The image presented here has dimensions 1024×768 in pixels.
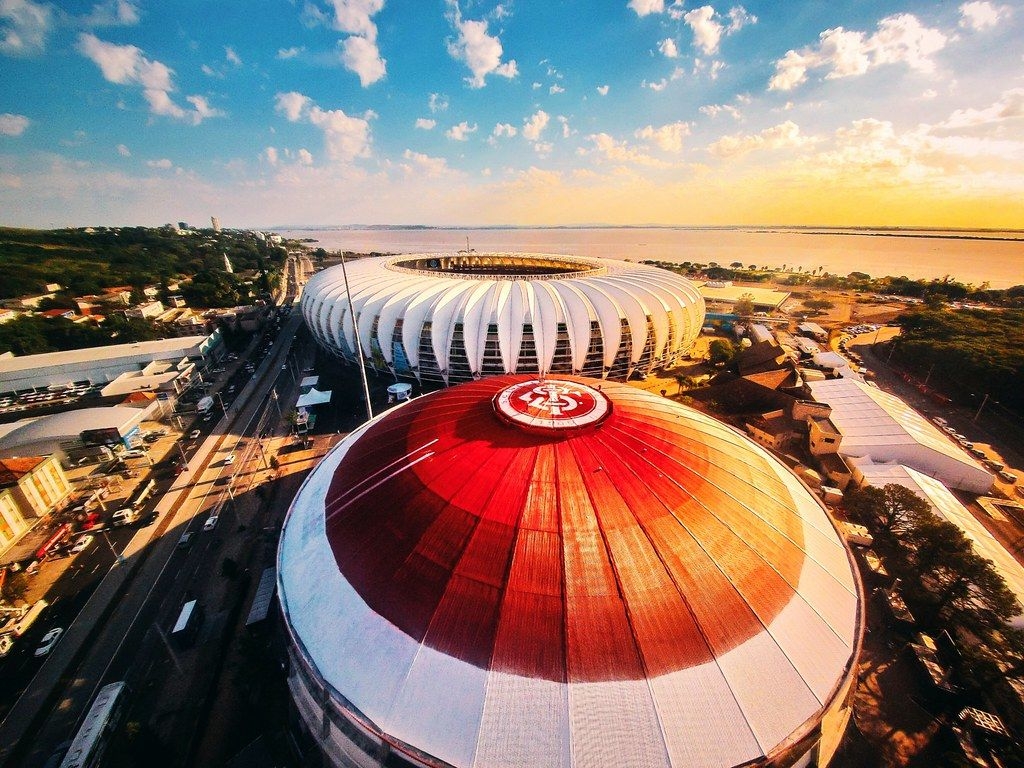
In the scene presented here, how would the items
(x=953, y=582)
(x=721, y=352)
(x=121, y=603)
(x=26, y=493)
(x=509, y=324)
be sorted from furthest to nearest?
(x=721, y=352) < (x=509, y=324) < (x=26, y=493) < (x=121, y=603) < (x=953, y=582)

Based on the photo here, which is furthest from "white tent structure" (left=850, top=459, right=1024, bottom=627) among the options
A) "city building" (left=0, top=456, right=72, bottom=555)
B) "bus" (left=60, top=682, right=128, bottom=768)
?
"city building" (left=0, top=456, right=72, bottom=555)

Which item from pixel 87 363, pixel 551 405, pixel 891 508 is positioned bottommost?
pixel 891 508

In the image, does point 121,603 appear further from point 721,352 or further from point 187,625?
point 721,352

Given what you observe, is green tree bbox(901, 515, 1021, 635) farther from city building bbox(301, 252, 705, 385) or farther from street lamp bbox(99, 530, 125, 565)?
street lamp bbox(99, 530, 125, 565)

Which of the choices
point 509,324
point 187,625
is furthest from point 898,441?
point 187,625

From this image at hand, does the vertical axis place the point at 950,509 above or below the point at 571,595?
below

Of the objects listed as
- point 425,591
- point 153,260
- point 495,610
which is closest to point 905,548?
point 495,610

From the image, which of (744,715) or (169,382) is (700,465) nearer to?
(744,715)
